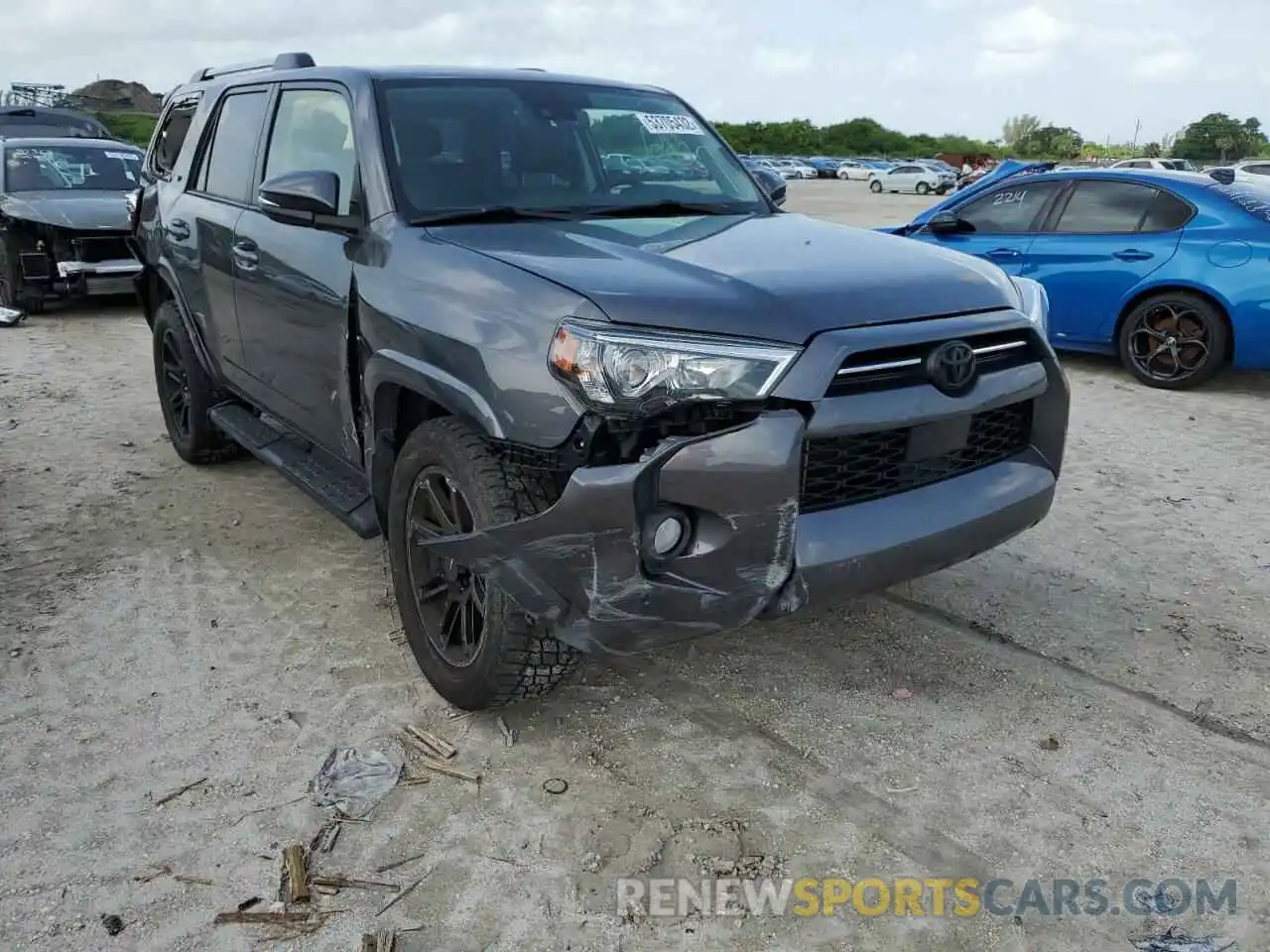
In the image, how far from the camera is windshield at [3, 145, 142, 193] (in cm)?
1059

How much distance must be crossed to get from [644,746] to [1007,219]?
6.58 metres

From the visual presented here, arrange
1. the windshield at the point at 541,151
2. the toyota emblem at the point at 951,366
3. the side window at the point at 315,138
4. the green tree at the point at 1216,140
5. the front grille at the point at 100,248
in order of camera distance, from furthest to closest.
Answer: the green tree at the point at 1216,140, the front grille at the point at 100,248, the side window at the point at 315,138, the windshield at the point at 541,151, the toyota emblem at the point at 951,366

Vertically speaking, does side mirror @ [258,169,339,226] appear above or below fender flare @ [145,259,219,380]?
above

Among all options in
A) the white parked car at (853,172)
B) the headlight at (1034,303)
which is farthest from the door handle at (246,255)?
the white parked car at (853,172)

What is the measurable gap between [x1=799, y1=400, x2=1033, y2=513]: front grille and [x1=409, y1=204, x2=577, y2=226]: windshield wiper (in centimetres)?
131

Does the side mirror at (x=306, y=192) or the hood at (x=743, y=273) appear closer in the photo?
the hood at (x=743, y=273)

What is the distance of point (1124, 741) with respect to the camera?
3.06m

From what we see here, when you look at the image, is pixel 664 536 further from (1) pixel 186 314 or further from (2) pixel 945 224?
(2) pixel 945 224

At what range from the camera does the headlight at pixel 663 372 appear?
2.47 m

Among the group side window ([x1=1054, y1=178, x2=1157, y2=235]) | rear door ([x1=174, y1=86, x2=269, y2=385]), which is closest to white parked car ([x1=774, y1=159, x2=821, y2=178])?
side window ([x1=1054, y1=178, x2=1157, y2=235])

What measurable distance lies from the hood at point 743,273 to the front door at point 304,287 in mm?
560

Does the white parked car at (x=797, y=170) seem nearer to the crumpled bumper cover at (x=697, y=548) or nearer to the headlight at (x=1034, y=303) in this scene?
the headlight at (x=1034, y=303)

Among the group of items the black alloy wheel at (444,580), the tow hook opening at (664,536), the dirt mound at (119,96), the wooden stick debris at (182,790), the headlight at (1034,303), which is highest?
the dirt mound at (119,96)

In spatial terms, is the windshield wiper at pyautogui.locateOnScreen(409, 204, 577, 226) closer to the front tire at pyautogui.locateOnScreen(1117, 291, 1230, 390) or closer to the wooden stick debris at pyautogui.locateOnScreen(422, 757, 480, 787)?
the wooden stick debris at pyautogui.locateOnScreen(422, 757, 480, 787)
